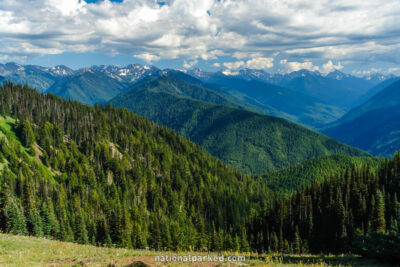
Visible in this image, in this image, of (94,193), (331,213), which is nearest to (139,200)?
(94,193)

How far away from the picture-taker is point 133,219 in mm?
121500

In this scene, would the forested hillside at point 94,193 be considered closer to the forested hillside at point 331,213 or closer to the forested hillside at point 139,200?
the forested hillside at point 139,200

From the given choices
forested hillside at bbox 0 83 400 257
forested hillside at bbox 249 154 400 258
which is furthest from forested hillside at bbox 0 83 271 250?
forested hillside at bbox 249 154 400 258

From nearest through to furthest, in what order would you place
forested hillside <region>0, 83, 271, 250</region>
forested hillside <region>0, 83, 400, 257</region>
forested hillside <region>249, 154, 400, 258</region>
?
forested hillside <region>0, 83, 400, 257</region>
forested hillside <region>0, 83, 271, 250</region>
forested hillside <region>249, 154, 400, 258</region>

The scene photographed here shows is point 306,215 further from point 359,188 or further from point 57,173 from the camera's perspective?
point 57,173

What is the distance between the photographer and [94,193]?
140 metres

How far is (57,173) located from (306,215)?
13409 cm

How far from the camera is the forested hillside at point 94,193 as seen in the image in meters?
91.9

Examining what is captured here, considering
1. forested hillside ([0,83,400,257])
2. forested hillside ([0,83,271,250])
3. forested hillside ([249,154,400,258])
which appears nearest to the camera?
forested hillside ([0,83,400,257])

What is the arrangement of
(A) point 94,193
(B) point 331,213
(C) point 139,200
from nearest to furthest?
(B) point 331,213 → (A) point 94,193 → (C) point 139,200

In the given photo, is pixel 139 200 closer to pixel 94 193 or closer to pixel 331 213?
pixel 94 193

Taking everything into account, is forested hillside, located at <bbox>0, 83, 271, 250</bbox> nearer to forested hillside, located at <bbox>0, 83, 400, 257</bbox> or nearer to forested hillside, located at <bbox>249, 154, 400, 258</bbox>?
forested hillside, located at <bbox>0, 83, 400, 257</bbox>

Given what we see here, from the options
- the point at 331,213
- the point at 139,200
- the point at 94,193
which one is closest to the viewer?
the point at 331,213

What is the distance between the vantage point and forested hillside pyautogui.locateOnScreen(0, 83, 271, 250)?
91925mm
